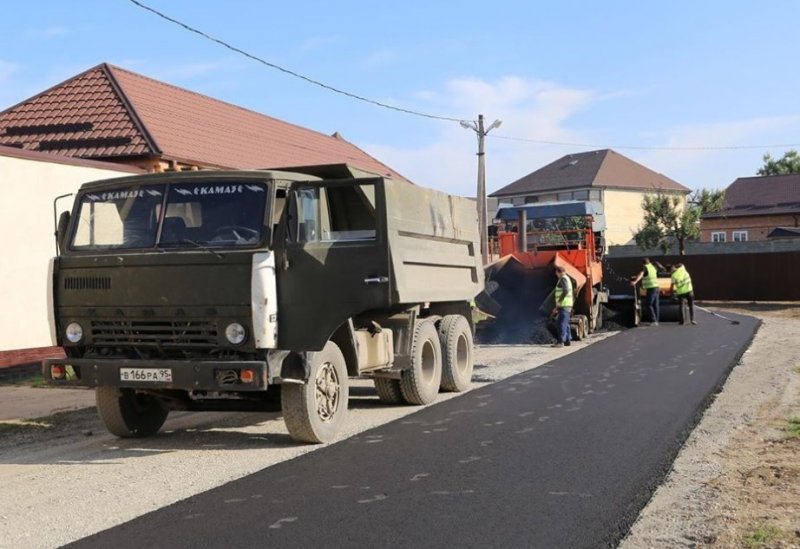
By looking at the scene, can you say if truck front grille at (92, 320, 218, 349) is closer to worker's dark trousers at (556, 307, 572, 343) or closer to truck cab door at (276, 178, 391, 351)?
truck cab door at (276, 178, 391, 351)

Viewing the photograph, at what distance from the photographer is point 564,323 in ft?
53.4

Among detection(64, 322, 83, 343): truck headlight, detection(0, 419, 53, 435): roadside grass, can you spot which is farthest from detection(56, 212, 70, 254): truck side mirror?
detection(0, 419, 53, 435): roadside grass

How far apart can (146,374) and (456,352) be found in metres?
4.50

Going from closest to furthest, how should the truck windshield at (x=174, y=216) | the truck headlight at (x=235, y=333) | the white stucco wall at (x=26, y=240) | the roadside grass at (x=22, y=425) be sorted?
the truck headlight at (x=235, y=333)
the truck windshield at (x=174, y=216)
the roadside grass at (x=22, y=425)
the white stucco wall at (x=26, y=240)

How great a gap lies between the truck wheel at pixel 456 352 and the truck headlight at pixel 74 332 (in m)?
4.43

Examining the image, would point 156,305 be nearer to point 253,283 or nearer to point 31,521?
point 253,283

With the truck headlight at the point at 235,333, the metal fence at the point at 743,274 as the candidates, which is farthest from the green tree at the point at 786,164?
the truck headlight at the point at 235,333

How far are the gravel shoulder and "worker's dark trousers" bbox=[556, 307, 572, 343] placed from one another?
6.22 meters

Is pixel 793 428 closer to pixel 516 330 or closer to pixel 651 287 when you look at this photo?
pixel 516 330

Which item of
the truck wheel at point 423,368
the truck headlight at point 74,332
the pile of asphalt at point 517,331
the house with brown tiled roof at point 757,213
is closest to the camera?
the truck headlight at point 74,332

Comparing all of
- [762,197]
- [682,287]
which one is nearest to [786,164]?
[762,197]

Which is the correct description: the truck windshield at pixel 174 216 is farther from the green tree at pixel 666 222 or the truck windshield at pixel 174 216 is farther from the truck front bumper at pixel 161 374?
the green tree at pixel 666 222

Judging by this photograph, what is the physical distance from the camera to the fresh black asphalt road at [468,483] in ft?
16.0

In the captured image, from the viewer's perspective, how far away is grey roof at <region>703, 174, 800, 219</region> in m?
57.0
